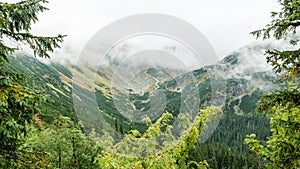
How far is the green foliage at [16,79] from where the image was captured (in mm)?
5797

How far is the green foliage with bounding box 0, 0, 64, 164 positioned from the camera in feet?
19.0

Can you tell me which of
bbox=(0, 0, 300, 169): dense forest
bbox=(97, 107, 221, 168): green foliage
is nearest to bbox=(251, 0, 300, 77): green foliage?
bbox=(0, 0, 300, 169): dense forest

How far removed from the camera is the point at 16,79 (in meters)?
6.48

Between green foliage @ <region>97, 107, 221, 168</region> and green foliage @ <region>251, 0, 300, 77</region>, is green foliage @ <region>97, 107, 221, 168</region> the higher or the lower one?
the lower one

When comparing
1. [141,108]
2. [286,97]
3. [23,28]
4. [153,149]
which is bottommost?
[153,149]

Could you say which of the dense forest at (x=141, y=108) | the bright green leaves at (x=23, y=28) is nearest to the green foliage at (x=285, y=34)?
the dense forest at (x=141, y=108)

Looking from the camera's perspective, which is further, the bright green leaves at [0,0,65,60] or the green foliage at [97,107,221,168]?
the green foliage at [97,107,221,168]

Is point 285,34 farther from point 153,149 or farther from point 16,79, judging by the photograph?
point 16,79

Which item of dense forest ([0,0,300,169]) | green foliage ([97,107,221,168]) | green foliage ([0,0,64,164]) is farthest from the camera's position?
green foliage ([97,107,221,168])

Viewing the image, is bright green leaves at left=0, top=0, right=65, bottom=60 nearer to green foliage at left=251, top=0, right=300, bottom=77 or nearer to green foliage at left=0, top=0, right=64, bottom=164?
green foliage at left=0, top=0, right=64, bottom=164

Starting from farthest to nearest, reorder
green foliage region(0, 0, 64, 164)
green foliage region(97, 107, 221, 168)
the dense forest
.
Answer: green foliage region(97, 107, 221, 168)
the dense forest
green foliage region(0, 0, 64, 164)

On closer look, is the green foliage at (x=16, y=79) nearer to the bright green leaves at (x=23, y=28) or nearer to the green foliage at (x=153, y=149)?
the bright green leaves at (x=23, y=28)

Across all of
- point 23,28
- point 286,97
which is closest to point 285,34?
point 286,97

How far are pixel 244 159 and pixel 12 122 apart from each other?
450ft
